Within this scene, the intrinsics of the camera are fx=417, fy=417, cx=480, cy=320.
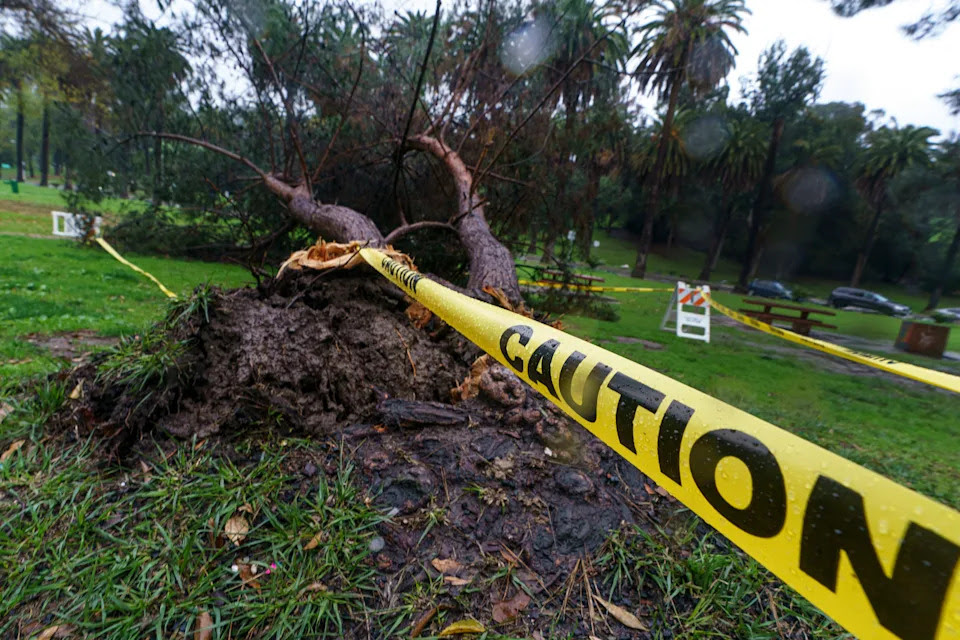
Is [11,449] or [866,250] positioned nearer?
[11,449]

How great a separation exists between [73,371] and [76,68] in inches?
419

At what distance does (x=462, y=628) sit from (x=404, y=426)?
0.90 meters

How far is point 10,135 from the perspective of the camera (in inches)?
1617

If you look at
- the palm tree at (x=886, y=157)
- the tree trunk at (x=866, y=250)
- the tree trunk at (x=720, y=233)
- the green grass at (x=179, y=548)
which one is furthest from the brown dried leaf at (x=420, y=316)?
the tree trunk at (x=866, y=250)

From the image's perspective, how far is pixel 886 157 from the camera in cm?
2570

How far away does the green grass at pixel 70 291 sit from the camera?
11.1 ft

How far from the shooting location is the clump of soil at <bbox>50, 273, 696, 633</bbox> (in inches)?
60.1

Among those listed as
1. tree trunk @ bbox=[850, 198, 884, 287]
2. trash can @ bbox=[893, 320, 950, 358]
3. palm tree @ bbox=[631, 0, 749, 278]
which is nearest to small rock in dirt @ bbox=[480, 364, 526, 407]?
trash can @ bbox=[893, 320, 950, 358]

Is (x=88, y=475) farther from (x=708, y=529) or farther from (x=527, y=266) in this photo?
(x=527, y=266)

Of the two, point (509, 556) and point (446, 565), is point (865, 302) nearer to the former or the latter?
point (509, 556)

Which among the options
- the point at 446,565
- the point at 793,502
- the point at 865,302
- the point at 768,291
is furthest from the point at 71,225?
the point at 865,302

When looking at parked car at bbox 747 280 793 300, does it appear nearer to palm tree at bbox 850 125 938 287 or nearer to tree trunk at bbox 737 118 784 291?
tree trunk at bbox 737 118 784 291

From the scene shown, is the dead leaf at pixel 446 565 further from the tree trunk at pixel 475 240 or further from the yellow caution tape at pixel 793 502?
the tree trunk at pixel 475 240

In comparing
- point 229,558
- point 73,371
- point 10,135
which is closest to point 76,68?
point 73,371
